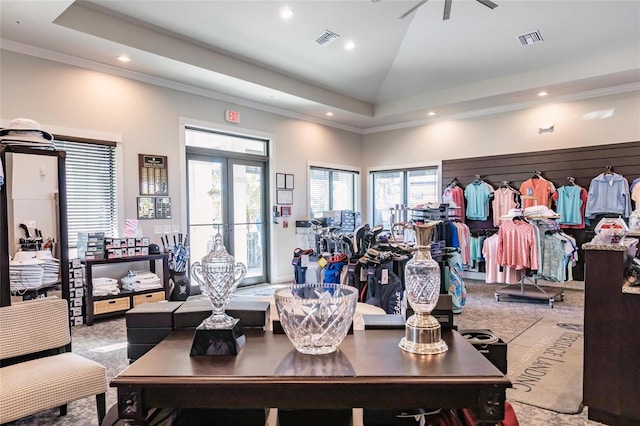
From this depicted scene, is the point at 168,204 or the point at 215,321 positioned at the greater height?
the point at 168,204

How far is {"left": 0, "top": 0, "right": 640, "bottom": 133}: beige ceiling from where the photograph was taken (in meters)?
4.50

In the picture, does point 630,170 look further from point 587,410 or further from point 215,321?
point 215,321

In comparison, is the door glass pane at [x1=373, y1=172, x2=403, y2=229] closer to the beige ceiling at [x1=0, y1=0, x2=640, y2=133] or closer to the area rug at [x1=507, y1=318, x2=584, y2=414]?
the beige ceiling at [x1=0, y1=0, x2=640, y2=133]

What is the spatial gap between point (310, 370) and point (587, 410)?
246 cm

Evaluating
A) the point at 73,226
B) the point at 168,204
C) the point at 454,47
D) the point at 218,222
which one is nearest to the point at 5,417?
the point at 73,226

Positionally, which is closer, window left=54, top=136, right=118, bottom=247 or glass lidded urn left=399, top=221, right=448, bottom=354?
glass lidded urn left=399, top=221, right=448, bottom=354

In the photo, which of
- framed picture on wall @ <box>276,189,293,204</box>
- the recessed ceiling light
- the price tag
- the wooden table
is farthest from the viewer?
framed picture on wall @ <box>276,189,293,204</box>

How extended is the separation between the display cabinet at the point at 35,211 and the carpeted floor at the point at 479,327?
0.85 metres

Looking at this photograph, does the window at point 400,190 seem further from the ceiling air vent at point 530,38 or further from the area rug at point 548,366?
the area rug at point 548,366

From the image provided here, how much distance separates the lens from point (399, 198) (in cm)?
886

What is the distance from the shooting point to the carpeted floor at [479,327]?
8.25ft

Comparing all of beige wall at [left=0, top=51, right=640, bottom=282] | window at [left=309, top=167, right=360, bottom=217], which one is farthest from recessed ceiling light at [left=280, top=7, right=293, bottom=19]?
window at [left=309, top=167, right=360, bottom=217]

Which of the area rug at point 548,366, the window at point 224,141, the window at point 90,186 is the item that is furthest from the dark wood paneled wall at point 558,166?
the window at point 90,186

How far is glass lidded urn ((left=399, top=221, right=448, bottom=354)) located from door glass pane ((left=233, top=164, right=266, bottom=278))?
5.67 m
